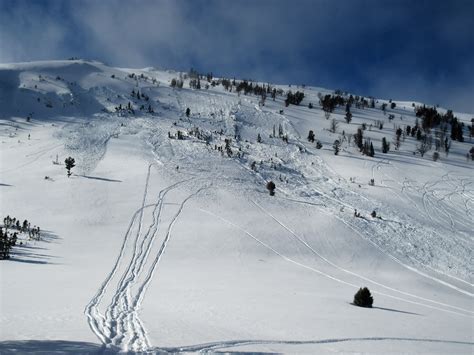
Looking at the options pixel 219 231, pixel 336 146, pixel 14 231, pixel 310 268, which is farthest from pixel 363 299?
pixel 336 146

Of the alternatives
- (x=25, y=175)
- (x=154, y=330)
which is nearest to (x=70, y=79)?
(x=25, y=175)

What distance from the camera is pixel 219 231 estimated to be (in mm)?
25219

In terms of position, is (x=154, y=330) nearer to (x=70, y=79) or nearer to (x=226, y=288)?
(x=226, y=288)

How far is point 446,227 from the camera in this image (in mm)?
29672

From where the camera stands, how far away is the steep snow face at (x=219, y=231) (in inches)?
386

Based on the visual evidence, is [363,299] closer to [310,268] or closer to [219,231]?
[310,268]

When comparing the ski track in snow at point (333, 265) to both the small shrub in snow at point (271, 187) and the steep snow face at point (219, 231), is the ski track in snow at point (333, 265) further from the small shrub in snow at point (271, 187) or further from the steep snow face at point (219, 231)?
the small shrub in snow at point (271, 187)

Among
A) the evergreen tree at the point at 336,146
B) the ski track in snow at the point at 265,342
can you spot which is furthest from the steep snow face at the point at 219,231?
the evergreen tree at the point at 336,146

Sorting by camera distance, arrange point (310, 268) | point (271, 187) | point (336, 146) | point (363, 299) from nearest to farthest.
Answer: point (363, 299)
point (310, 268)
point (271, 187)
point (336, 146)

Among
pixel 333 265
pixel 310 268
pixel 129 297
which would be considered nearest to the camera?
pixel 129 297

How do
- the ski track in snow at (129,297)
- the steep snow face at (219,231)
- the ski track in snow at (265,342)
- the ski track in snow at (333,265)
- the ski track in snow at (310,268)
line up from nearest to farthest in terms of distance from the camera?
the ski track in snow at (265,342) < the ski track in snow at (129,297) < the steep snow face at (219,231) < the ski track in snow at (310,268) < the ski track in snow at (333,265)

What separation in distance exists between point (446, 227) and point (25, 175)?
113 ft

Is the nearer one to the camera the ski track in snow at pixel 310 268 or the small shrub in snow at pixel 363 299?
the small shrub in snow at pixel 363 299

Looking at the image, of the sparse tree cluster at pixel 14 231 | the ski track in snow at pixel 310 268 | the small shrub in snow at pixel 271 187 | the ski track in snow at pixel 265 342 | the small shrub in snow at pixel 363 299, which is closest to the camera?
the ski track in snow at pixel 265 342
